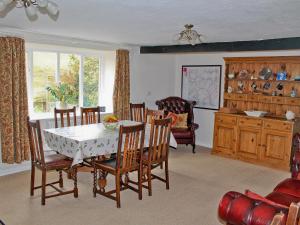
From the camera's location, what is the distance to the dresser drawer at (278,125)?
538 centimetres

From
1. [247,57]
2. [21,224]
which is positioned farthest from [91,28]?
[247,57]

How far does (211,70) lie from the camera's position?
6.90 metres

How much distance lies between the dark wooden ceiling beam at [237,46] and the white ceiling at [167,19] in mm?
182

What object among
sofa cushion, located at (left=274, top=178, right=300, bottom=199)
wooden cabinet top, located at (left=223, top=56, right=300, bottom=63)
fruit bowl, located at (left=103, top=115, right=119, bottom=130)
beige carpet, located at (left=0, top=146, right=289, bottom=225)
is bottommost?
beige carpet, located at (left=0, top=146, right=289, bottom=225)

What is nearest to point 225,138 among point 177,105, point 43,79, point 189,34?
point 177,105

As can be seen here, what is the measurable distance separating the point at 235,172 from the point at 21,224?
3.48 meters

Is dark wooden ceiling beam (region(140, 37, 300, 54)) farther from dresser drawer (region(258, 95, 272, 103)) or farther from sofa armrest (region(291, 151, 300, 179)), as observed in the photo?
sofa armrest (region(291, 151, 300, 179))

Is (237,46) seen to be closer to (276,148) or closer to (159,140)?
(276,148)

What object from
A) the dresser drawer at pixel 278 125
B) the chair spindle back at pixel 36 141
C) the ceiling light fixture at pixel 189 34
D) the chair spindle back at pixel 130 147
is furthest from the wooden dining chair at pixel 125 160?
the dresser drawer at pixel 278 125

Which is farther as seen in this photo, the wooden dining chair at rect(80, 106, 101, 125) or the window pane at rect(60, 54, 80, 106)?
the window pane at rect(60, 54, 80, 106)

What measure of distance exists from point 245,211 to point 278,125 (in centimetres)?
399

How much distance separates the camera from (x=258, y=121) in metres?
5.75

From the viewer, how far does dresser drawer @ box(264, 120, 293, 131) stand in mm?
5375

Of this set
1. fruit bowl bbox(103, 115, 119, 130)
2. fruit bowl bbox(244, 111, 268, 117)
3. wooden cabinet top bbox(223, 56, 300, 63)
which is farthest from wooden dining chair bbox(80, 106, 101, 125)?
wooden cabinet top bbox(223, 56, 300, 63)
